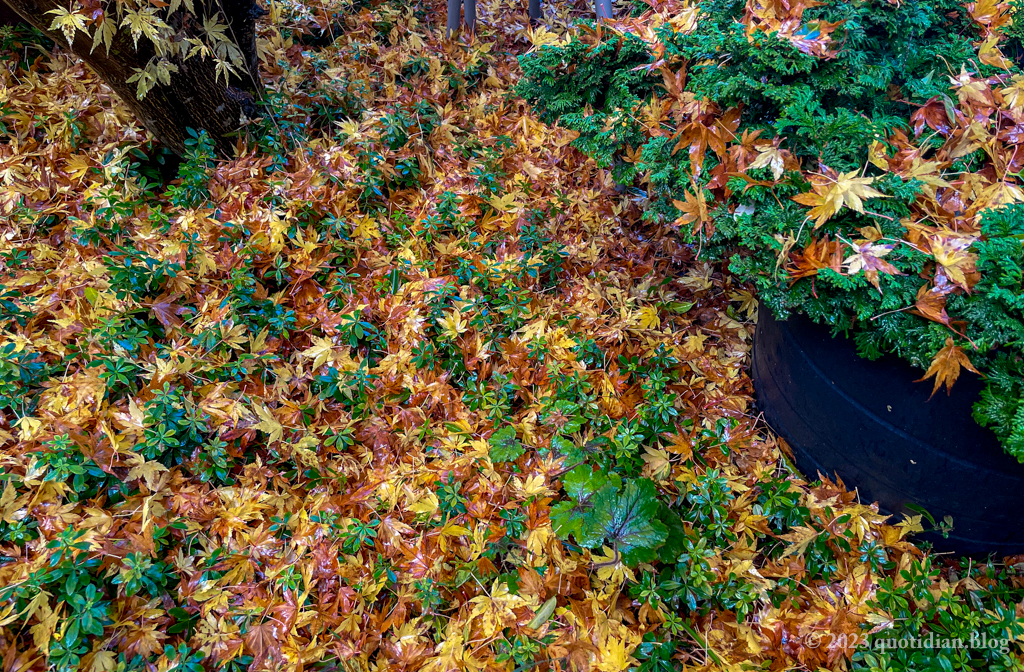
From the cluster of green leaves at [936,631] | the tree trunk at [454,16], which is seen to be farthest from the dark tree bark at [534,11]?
the cluster of green leaves at [936,631]

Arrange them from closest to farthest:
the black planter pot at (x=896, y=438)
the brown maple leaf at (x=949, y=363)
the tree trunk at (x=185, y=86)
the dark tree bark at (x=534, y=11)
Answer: the brown maple leaf at (x=949, y=363) → the black planter pot at (x=896, y=438) → the tree trunk at (x=185, y=86) → the dark tree bark at (x=534, y=11)

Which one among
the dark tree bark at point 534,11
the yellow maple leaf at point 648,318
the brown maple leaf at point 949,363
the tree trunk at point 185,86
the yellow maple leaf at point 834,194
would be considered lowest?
the yellow maple leaf at point 648,318

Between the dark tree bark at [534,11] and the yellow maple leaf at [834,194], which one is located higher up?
the dark tree bark at [534,11]

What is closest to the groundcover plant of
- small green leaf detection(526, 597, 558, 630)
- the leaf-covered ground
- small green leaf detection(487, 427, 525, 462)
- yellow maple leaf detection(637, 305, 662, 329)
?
yellow maple leaf detection(637, 305, 662, 329)

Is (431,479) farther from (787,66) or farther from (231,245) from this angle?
(787,66)

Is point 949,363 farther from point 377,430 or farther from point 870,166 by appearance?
point 377,430

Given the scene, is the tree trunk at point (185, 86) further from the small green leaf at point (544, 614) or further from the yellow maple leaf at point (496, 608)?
the small green leaf at point (544, 614)

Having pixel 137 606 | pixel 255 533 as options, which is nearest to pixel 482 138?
pixel 255 533
